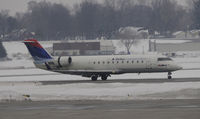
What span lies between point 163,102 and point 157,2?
14573cm

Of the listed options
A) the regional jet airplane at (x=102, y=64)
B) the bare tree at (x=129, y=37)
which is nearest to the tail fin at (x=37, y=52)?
the regional jet airplane at (x=102, y=64)

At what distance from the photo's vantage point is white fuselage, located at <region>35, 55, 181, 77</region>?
155 ft

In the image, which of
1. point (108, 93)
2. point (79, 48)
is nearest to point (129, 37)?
point (79, 48)

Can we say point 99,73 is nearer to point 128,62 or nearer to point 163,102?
point 128,62

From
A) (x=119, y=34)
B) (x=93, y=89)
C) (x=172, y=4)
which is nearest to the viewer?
(x=93, y=89)

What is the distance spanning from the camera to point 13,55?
106 meters

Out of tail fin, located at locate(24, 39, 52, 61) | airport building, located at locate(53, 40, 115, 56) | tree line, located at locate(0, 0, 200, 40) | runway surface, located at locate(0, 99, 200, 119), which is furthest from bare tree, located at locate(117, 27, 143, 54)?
runway surface, located at locate(0, 99, 200, 119)

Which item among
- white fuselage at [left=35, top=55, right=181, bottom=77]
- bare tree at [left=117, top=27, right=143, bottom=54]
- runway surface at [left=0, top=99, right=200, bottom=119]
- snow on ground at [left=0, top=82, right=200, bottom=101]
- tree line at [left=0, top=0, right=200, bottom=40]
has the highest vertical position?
tree line at [left=0, top=0, right=200, bottom=40]

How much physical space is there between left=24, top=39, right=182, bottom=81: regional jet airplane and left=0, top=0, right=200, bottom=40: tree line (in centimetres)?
7182

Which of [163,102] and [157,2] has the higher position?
[157,2]

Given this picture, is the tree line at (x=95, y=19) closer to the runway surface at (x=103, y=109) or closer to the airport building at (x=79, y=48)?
the airport building at (x=79, y=48)

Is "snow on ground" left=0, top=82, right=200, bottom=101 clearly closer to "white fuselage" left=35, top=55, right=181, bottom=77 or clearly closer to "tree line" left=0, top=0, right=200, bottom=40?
"white fuselage" left=35, top=55, right=181, bottom=77

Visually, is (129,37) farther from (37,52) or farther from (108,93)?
(108,93)

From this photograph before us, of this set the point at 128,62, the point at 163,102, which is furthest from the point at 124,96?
the point at 128,62
